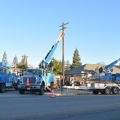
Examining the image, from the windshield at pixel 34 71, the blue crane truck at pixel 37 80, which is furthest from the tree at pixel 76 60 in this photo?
the windshield at pixel 34 71

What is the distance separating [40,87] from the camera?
3114 cm

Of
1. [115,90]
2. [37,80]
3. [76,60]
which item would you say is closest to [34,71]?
[37,80]

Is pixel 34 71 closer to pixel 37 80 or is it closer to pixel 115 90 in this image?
pixel 37 80

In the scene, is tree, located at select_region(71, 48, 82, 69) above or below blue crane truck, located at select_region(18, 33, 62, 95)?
above

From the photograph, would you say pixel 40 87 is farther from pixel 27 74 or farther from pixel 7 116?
pixel 7 116

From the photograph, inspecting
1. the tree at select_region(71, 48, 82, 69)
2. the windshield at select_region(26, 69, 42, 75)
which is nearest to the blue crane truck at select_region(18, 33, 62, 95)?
the windshield at select_region(26, 69, 42, 75)

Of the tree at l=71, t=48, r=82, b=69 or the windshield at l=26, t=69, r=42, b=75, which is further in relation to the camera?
the tree at l=71, t=48, r=82, b=69

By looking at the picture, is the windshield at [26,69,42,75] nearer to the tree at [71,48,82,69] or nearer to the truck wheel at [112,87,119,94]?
the truck wheel at [112,87,119,94]

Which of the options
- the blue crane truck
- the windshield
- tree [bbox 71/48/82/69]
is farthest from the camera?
tree [bbox 71/48/82/69]

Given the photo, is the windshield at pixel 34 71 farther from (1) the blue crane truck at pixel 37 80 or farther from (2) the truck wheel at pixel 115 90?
(2) the truck wheel at pixel 115 90

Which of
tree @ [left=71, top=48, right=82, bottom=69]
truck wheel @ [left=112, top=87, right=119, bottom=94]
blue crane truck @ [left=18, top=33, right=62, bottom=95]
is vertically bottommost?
truck wheel @ [left=112, top=87, right=119, bottom=94]

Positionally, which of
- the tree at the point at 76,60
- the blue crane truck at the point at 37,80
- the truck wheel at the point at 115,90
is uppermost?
the tree at the point at 76,60

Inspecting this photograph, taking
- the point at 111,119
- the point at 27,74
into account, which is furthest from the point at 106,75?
the point at 111,119

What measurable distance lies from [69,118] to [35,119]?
151 cm
